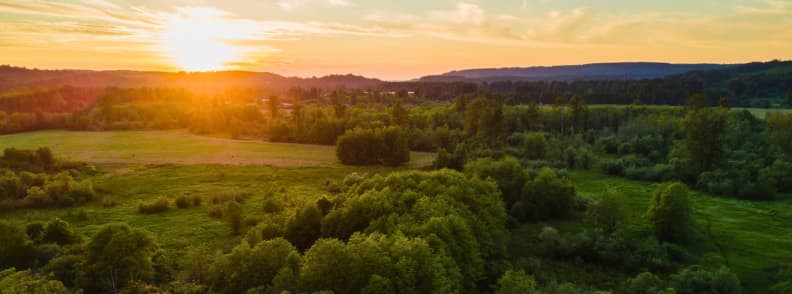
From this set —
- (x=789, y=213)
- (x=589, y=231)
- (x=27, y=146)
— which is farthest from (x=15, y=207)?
(x=789, y=213)

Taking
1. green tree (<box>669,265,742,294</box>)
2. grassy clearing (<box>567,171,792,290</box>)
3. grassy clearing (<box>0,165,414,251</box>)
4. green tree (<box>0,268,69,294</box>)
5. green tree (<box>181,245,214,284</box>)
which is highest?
green tree (<box>0,268,69,294</box>)

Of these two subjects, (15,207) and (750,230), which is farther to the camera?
(15,207)

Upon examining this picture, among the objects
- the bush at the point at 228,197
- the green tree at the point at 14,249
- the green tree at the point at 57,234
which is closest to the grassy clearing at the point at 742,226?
the bush at the point at 228,197

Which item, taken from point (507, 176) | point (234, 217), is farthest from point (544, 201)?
point (234, 217)

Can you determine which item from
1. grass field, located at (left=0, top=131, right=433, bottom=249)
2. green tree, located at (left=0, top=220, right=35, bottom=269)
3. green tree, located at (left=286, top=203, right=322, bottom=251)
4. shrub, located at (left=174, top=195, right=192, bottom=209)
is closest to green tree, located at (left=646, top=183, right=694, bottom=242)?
green tree, located at (left=286, top=203, right=322, bottom=251)

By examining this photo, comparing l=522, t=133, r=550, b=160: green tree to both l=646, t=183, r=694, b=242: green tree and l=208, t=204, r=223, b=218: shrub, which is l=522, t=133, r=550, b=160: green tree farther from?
l=208, t=204, r=223, b=218: shrub

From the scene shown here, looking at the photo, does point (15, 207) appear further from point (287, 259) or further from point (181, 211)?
point (287, 259)

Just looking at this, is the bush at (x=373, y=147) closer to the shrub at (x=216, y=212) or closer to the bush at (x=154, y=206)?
the bush at (x=154, y=206)
